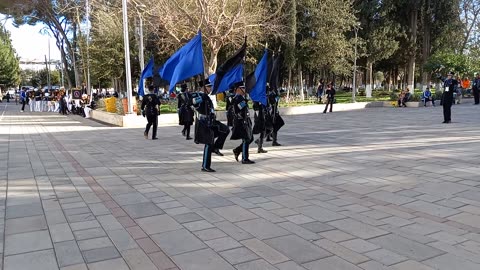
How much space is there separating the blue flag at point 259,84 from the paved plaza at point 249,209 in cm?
134

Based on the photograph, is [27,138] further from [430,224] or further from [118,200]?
[430,224]

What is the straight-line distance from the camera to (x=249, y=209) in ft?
18.2

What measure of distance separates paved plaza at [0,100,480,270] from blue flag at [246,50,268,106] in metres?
1.34

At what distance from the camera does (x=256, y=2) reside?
24.0 m

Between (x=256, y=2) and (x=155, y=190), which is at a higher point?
(x=256, y=2)

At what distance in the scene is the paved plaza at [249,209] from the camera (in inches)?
159

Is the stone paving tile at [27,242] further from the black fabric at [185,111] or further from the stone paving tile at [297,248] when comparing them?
the black fabric at [185,111]

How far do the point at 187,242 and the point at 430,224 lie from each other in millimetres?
2758

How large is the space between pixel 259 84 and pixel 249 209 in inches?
167

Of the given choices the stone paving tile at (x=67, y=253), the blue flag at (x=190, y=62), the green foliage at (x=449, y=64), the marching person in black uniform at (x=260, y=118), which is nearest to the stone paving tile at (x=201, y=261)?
the stone paving tile at (x=67, y=253)

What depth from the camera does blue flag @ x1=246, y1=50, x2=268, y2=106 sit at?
9.20m

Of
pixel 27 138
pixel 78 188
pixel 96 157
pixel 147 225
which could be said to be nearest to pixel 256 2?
pixel 27 138

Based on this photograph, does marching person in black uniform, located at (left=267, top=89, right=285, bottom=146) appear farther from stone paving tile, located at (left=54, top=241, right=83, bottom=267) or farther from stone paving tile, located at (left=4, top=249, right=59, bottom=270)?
stone paving tile, located at (left=4, top=249, right=59, bottom=270)

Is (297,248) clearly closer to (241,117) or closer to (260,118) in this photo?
(241,117)
